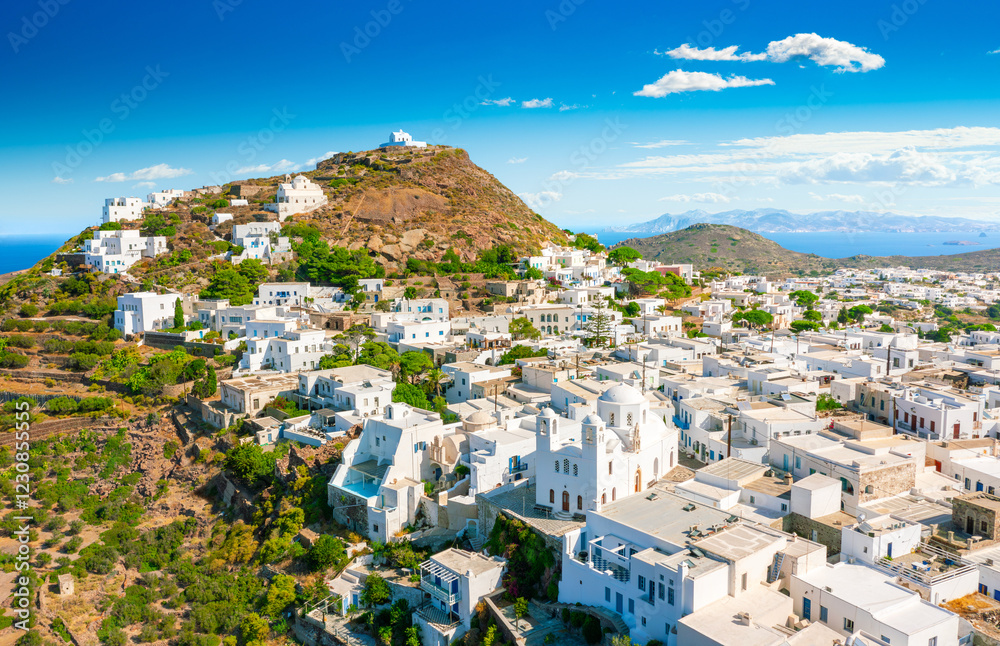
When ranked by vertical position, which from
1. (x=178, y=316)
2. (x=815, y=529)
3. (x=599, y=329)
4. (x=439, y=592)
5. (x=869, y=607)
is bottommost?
(x=439, y=592)

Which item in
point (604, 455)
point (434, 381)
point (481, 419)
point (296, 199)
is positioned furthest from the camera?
point (296, 199)

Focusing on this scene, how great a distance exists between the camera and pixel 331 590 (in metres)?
22.2

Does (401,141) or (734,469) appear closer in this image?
(734,469)

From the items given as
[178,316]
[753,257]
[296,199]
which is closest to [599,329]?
[178,316]

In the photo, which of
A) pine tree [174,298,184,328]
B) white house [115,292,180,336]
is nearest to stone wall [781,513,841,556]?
pine tree [174,298,184,328]

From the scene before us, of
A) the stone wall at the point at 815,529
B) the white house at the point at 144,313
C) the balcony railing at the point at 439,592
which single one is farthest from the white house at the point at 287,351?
the stone wall at the point at 815,529

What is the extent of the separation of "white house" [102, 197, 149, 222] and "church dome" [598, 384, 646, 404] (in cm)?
5653

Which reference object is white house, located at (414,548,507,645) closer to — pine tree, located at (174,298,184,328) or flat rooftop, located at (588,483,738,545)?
flat rooftop, located at (588,483,738,545)

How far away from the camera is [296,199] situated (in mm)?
64562

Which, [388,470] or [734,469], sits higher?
[734,469]

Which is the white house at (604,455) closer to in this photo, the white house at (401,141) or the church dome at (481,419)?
the church dome at (481,419)

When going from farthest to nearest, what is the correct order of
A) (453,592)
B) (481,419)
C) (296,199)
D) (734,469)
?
(296,199), (481,419), (734,469), (453,592)

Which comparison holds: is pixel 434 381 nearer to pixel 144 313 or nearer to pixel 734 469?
pixel 734 469

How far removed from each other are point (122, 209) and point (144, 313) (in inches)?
1002
